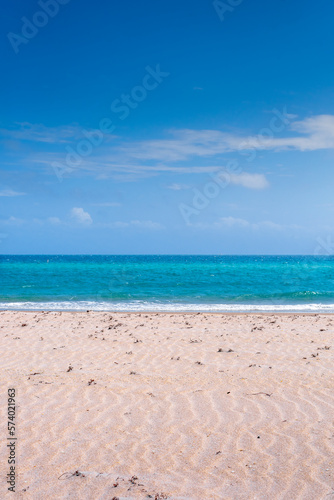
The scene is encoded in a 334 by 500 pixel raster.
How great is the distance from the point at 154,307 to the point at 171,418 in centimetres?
1716

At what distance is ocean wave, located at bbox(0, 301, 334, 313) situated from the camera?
72.1ft

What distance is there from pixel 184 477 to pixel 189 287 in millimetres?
30210

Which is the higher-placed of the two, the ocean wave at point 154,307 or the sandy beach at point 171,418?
the sandy beach at point 171,418

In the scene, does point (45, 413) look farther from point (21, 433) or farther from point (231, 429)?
point (231, 429)

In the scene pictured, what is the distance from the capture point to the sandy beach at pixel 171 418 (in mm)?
4234

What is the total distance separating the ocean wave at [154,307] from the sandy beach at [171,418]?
1076 cm

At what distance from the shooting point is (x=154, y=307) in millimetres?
22969

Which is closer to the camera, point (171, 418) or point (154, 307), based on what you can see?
point (171, 418)

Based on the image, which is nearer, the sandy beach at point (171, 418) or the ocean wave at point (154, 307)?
the sandy beach at point (171, 418)

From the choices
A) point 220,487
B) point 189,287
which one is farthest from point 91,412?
point 189,287

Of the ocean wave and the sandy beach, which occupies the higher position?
the sandy beach

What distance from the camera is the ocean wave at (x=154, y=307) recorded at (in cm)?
2197

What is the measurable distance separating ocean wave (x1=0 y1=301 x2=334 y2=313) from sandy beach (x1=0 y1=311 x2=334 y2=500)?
10760mm

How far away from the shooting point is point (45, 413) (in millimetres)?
6004
